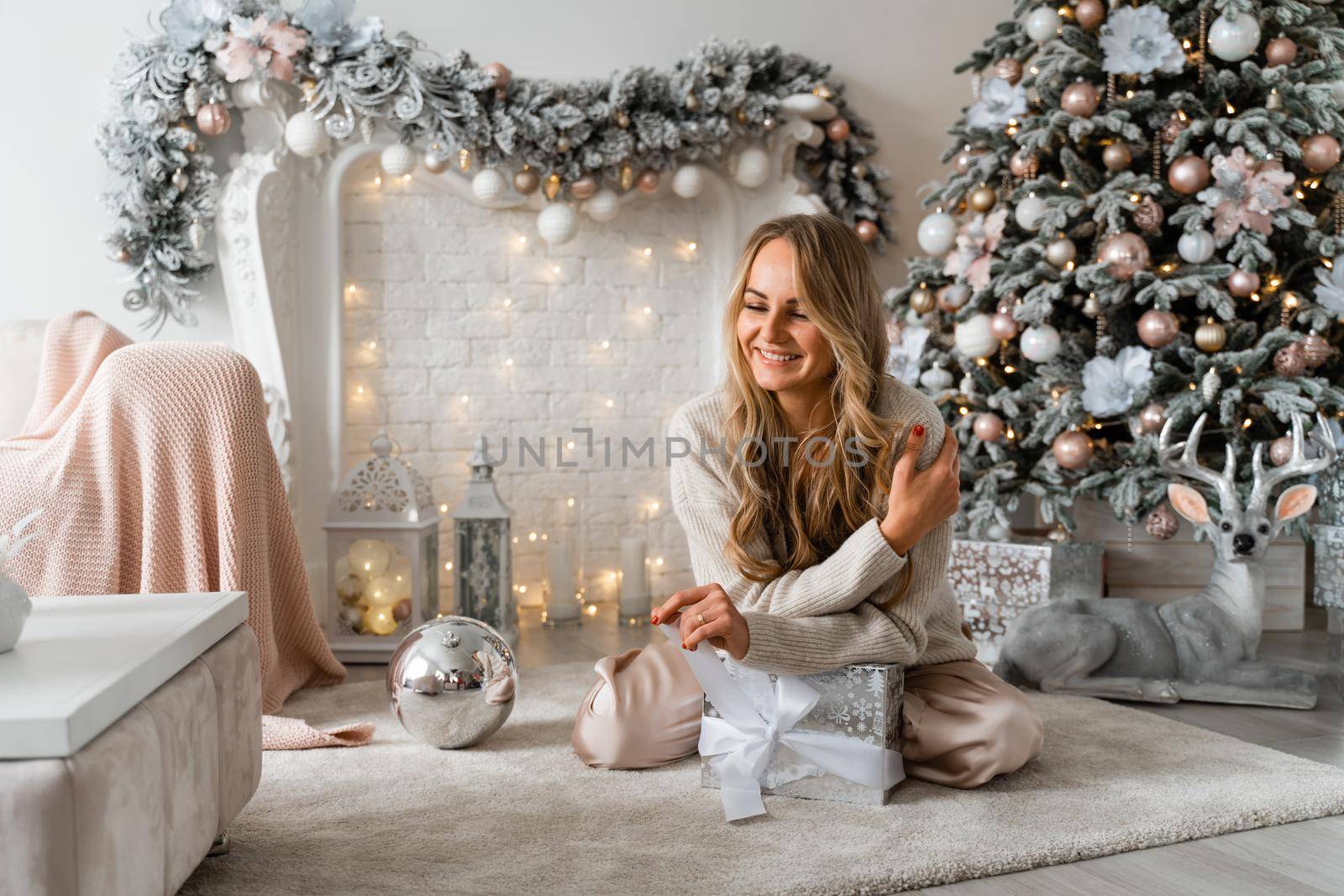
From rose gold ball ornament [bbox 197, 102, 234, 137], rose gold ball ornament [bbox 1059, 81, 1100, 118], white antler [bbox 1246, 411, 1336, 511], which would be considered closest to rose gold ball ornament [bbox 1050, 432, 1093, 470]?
white antler [bbox 1246, 411, 1336, 511]

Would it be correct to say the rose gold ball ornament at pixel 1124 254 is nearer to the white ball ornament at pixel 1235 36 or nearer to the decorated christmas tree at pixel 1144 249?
the decorated christmas tree at pixel 1144 249

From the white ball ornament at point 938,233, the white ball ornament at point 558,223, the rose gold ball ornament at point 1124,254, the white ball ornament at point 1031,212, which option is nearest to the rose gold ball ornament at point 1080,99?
the white ball ornament at point 1031,212

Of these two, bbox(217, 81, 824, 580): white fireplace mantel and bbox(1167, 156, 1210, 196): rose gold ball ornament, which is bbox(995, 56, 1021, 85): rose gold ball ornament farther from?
bbox(217, 81, 824, 580): white fireplace mantel

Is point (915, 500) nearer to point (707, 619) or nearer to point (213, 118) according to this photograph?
point (707, 619)

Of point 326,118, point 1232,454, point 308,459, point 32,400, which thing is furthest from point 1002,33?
point 32,400

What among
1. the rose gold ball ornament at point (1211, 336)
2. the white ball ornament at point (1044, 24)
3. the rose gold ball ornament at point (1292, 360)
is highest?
the white ball ornament at point (1044, 24)

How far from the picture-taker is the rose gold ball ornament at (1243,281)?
280 centimetres

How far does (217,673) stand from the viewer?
1.40 meters

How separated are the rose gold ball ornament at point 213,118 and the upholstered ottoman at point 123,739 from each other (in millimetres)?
1885

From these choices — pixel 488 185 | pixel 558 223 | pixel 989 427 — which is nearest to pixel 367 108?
pixel 488 185

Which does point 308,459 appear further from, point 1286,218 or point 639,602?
point 1286,218

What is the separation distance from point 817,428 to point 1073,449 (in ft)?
4.14

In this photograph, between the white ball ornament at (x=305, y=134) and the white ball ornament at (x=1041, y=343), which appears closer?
the white ball ornament at (x=1041, y=343)

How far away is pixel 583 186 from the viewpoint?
11.0 ft
